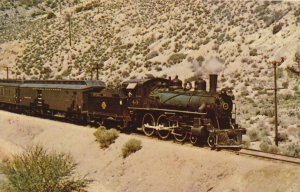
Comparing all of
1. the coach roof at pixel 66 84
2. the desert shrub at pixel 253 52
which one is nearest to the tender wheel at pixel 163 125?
the coach roof at pixel 66 84

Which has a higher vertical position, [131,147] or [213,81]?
[213,81]

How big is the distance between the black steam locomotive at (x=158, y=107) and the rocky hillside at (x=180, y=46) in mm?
5124

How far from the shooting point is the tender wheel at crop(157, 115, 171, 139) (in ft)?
70.2

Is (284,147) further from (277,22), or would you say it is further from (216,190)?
(277,22)

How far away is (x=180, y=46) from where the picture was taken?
52438mm

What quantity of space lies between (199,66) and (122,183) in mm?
26475

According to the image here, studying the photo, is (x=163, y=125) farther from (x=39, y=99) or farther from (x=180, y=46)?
(x=180, y=46)

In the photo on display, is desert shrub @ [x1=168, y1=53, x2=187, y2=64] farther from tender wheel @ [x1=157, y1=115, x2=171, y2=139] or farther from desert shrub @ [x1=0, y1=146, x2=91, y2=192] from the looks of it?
desert shrub @ [x1=0, y1=146, x2=91, y2=192]

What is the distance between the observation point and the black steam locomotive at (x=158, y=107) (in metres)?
19.2

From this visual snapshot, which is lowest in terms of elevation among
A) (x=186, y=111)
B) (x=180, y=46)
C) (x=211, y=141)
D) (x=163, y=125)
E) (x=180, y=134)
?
(x=211, y=141)

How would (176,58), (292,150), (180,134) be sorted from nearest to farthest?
(292,150) < (180,134) < (176,58)

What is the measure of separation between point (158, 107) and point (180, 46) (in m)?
31.8

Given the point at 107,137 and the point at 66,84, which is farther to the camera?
the point at 66,84

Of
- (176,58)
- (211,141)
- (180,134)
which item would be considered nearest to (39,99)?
(180,134)
